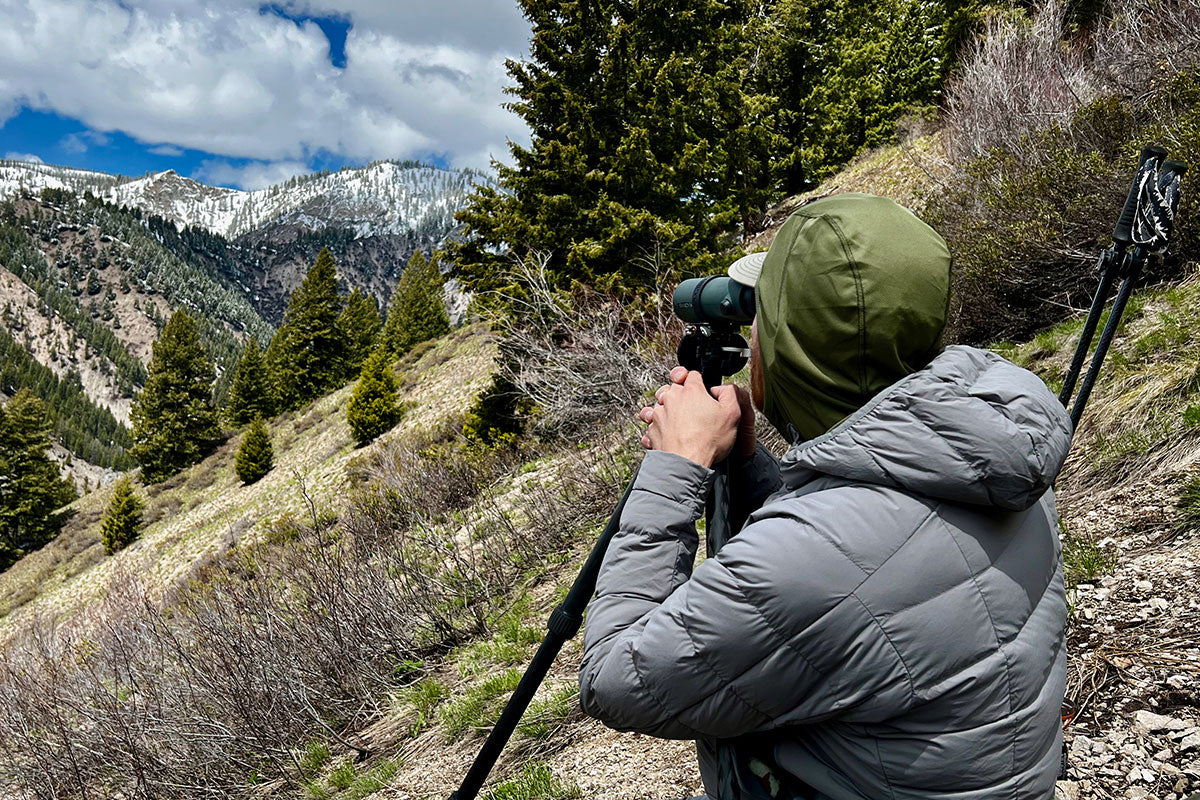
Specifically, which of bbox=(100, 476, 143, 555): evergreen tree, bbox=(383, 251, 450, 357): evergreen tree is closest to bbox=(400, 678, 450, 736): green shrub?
bbox=(100, 476, 143, 555): evergreen tree

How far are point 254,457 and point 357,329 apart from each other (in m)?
20.2

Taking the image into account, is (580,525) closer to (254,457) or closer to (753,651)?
A: (753,651)

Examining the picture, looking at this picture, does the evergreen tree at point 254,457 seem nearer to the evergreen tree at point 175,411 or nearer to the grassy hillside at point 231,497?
the grassy hillside at point 231,497

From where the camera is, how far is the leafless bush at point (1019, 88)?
8172 mm

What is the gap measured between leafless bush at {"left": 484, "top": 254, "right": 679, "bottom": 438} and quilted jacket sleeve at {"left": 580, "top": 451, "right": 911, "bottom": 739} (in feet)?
22.5

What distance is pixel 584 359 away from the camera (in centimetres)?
895

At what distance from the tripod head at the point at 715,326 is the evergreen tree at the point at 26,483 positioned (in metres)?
47.6

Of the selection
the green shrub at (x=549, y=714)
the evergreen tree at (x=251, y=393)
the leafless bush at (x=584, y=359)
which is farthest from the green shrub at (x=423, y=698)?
the evergreen tree at (x=251, y=393)

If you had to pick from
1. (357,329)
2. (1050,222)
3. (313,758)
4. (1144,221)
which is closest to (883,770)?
(1144,221)

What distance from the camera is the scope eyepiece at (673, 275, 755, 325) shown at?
151 cm

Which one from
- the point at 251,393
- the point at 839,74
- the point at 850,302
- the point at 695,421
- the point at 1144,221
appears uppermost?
the point at 251,393

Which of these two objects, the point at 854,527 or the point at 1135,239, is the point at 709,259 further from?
the point at 854,527

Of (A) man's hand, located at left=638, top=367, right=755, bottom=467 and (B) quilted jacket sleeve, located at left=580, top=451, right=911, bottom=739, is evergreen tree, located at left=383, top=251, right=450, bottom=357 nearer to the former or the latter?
(A) man's hand, located at left=638, top=367, right=755, bottom=467

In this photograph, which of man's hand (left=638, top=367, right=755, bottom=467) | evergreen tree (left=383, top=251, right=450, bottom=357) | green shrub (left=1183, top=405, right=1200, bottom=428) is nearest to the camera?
man's hand (left=638, top=367, right=755, bottom=467)
